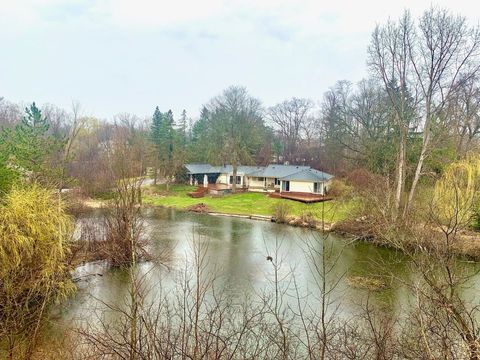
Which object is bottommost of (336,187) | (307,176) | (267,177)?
(336,187)

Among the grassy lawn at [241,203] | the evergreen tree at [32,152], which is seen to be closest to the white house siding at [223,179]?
the grassy lawn at [241,203]

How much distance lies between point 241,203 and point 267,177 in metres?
6.63

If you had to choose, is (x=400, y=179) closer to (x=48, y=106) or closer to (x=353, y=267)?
(x=353, y=267)

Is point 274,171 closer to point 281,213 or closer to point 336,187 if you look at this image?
point 336,187

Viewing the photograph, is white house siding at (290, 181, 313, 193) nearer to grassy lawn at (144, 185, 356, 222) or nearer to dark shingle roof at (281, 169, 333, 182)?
dark shingle roof at (281, 169, 333, 182)

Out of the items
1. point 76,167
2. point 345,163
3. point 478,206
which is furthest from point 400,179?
point 76,167

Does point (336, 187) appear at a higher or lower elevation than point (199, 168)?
lower

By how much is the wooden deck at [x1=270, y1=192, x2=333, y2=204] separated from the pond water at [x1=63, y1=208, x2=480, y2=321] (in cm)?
707

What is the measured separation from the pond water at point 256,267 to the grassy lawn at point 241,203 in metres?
3.22

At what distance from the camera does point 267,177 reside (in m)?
37.0

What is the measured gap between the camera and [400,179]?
2000cm

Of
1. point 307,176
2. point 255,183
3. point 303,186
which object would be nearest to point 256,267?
point 303,186

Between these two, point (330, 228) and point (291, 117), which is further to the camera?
point (291, 117)

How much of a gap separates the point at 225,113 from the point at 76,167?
15704mm
